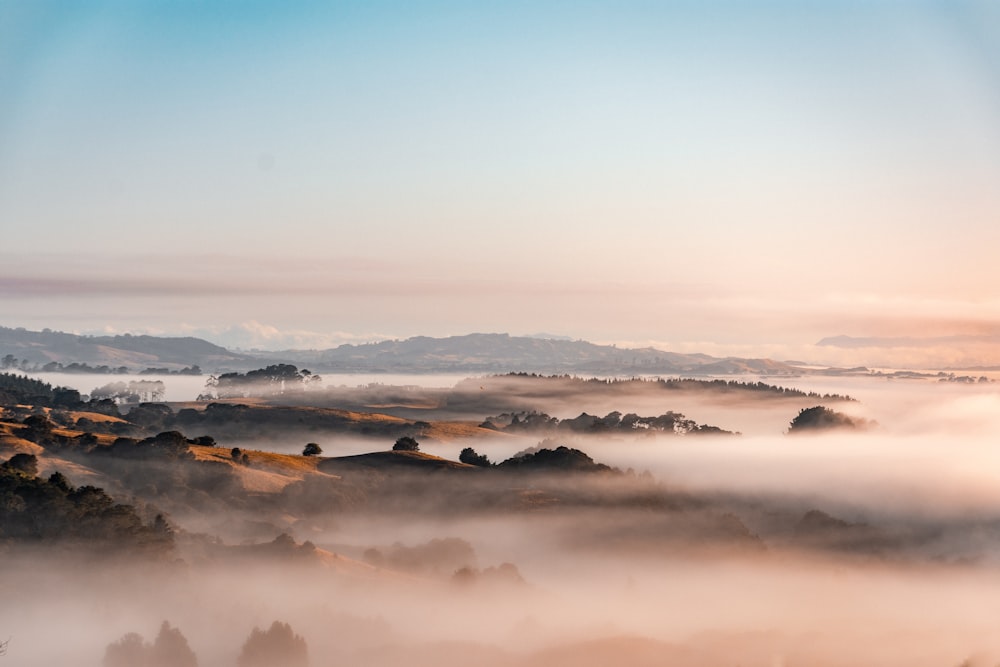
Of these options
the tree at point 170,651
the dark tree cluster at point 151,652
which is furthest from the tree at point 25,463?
the tree at point 170,651

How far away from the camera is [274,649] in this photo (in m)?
98.0

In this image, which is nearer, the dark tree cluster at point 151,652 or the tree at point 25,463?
the dark tree cluster at point 151,652

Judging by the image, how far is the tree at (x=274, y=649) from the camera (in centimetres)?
9656

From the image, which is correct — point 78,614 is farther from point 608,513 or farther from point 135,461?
point 608,513

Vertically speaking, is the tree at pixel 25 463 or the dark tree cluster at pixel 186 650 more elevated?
the tree at pixel 25 463

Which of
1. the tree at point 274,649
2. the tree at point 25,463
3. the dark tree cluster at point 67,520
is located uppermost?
the tree at point 25,463

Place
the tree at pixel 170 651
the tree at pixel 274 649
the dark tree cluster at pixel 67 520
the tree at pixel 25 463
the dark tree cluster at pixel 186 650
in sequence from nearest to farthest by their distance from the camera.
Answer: the dark tree cluster at pixel 186 650
the tree at pixel 170 651
the tree at pixel 274 649
the dark tree cluster at pixel 67 520
the tree at pixel 25 463

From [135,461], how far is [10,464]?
28.0 m

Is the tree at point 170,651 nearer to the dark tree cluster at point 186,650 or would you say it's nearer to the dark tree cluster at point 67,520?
the dark tree cluster at point 186,650

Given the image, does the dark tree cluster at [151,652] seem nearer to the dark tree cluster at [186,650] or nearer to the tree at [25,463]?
the dark tree cluster at [186,650]

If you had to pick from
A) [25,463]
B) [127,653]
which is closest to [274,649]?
[127,653]

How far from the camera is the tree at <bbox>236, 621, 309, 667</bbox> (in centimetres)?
9656

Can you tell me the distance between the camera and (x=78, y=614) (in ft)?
328

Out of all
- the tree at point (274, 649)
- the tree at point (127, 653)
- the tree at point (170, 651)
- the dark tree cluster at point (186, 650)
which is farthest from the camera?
the tree at point (274, 649)
